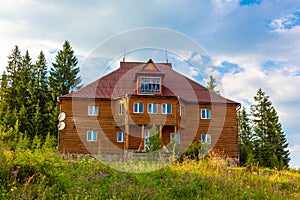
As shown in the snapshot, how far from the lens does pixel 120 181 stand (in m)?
10.8

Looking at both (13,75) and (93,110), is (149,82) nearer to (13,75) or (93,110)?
(93,110)

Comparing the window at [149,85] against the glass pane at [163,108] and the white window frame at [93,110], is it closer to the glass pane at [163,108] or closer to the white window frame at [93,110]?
the glass pane at [163,108]

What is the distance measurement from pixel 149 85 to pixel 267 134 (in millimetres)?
17444

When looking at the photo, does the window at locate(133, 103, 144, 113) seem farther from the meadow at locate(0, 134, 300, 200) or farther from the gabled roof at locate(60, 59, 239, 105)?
the meadow at locate(0, 134, 300, 200)

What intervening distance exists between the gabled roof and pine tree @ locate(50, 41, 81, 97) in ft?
30.0

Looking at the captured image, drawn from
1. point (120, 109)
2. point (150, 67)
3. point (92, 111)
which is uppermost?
point (150, 67)

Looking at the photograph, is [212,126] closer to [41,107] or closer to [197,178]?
[41,107]

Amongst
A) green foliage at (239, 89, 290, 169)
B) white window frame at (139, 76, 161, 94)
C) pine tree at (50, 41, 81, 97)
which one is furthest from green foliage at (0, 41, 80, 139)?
green foliage at (239, 89, 290, 169)

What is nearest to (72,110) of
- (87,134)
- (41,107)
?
(87,134)

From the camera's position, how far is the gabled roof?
3347cm

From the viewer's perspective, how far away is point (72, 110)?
3375 centimetres

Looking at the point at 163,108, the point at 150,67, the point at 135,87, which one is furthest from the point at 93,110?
the point at 163,108

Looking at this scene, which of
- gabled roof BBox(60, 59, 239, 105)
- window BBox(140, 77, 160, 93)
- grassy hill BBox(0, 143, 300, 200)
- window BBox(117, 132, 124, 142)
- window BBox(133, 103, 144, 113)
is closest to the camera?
grassy hill BBox(0, 143, 300, 200)

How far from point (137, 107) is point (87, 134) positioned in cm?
531
